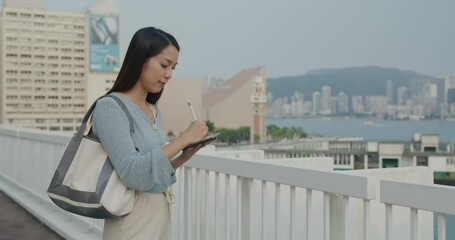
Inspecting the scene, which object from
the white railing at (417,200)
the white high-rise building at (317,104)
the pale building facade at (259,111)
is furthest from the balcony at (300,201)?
the white high-rise building at (317,104)

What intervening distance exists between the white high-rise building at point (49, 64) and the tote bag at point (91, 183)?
345 ft

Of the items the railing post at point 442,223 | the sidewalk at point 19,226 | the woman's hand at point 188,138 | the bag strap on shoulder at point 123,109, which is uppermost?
the bag strap on shoulder at point 123,109

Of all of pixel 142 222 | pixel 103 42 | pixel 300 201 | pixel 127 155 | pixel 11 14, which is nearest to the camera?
pixel 127 155

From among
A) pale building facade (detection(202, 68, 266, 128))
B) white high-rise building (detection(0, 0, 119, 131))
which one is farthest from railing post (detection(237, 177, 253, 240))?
pale building facade (detection(202, 68, 266, 128))

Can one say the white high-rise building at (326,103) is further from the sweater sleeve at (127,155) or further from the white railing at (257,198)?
the sweater sleeve at (127,155)

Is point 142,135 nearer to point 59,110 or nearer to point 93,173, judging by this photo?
point 93,173

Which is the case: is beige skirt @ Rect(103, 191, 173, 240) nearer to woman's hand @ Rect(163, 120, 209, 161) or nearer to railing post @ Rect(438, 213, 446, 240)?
woman's hand @ Rect(163, 120, 209, 161)

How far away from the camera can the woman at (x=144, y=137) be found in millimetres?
1307

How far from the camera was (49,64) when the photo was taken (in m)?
109

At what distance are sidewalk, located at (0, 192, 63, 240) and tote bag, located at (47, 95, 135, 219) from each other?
243 cm

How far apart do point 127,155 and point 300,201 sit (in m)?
0.88

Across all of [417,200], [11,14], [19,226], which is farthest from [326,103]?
[417,200]

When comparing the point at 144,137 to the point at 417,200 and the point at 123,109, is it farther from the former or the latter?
the point at 417,200

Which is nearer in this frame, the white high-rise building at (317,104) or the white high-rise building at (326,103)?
the white high-rise building at (317,104)
